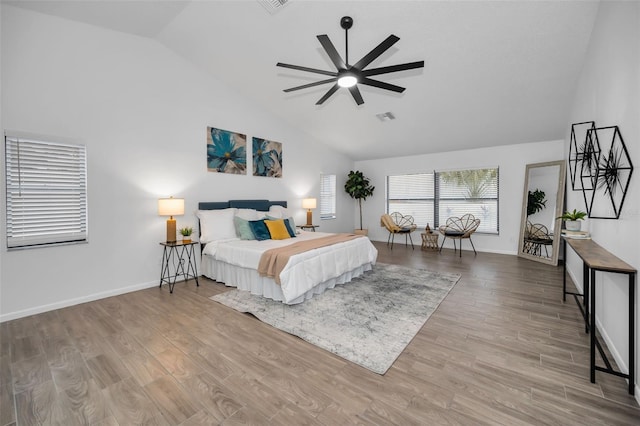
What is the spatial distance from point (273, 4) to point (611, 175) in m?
3.65

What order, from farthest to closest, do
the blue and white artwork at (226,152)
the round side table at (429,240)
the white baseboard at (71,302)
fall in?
the round side table at (429,240), the blue and white artwork at (226,152), the white baseboard at (71,302)

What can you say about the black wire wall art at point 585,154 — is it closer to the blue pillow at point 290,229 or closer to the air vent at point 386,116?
the air vent at point 386,116

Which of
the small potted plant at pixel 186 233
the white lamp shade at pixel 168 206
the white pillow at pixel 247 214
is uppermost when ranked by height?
the white lamp shade at pixel 168 206

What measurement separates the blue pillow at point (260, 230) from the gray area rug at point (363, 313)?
0.90 metres

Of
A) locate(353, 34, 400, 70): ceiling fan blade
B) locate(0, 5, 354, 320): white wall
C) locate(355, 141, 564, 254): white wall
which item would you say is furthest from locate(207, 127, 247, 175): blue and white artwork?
locate(355, 141, 564, 254): white wall

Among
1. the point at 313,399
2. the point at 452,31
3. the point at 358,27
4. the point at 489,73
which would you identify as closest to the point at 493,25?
the point at 452,31

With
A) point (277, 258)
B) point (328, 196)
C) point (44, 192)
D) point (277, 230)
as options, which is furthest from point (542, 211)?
point (44, 192)

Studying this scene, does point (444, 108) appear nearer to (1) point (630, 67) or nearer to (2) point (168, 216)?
(1) point (630, 67)

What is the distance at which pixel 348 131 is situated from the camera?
6219 mm

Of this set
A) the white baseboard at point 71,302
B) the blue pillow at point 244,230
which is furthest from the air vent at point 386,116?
the white baseboard at point 71,302

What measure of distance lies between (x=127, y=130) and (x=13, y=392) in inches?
122

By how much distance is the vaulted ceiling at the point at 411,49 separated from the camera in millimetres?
2992

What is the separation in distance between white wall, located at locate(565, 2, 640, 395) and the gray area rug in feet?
4.68

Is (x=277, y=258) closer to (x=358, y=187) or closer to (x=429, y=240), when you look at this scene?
(x=429, y=240)
